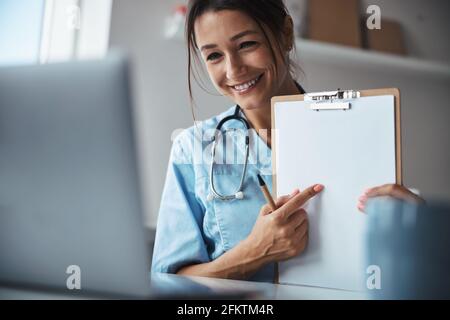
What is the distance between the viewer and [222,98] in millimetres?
999

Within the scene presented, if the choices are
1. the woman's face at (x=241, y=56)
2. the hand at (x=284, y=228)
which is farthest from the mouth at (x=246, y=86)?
the hand at (x=284, y=228)

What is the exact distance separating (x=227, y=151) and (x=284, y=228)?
0.64ft

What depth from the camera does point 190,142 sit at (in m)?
1.00

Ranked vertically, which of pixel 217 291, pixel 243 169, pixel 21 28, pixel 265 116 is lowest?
pixel 217 291

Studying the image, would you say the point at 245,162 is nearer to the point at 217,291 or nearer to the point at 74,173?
the point at 217,291

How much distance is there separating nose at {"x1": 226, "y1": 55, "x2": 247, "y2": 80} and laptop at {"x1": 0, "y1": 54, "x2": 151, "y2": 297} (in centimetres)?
41

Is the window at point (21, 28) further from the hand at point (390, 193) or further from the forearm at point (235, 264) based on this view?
the hand at point (390, 193)

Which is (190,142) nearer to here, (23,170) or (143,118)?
(143,118)

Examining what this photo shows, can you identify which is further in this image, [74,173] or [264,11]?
[264,11]

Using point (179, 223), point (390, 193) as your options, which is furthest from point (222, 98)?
point (390, 193)

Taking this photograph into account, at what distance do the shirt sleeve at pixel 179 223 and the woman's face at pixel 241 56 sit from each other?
0.16 m

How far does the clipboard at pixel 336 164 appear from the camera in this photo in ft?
2.74

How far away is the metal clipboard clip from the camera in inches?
33.7
